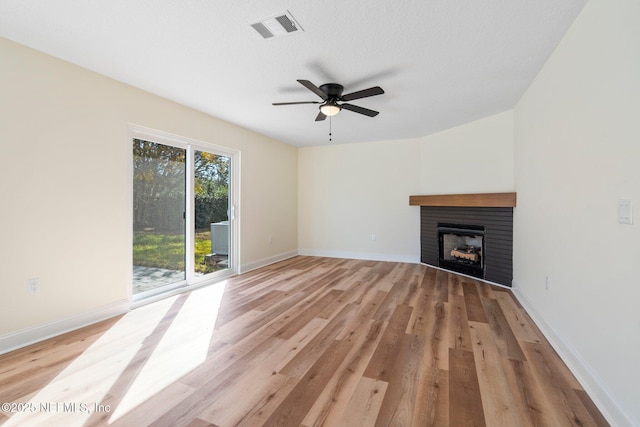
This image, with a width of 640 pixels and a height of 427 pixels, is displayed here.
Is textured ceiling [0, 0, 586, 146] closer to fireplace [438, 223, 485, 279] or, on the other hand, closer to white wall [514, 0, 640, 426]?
white wall [514, 0, 640, 426]

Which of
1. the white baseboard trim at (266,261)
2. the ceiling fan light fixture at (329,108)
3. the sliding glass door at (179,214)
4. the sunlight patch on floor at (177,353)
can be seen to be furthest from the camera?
the white baseboard trim at (266,261)

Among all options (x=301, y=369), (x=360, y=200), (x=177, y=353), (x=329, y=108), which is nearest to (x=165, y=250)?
(x=177, y=353)

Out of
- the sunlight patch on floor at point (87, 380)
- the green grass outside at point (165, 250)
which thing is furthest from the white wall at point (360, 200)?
the sunlight patch on floor at point (87, 380)

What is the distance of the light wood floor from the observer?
1.44m

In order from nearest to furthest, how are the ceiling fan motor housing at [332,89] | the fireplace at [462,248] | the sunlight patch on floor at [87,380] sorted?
the sunlight patch on floor at [87,380] < the ceiling fan motor housing at [332,89] < the fireplace at [462,248]

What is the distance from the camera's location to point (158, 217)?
331cm

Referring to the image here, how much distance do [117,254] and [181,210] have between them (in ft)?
3.07

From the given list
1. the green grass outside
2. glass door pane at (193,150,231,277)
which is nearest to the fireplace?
glass door pane at (193,150,231,277)

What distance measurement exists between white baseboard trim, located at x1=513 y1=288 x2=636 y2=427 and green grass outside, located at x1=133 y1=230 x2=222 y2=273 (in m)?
3.99

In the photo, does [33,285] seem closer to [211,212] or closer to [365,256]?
[211,212]

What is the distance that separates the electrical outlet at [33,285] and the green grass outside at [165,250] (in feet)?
2.71

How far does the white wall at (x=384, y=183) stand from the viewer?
4195 mm

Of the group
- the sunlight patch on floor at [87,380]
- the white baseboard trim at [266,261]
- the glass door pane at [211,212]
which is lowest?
the sunlight patch on floor at [87,380]

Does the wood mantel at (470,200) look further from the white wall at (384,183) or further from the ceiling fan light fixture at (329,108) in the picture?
the ceiling fan light fixture at (329,108)
